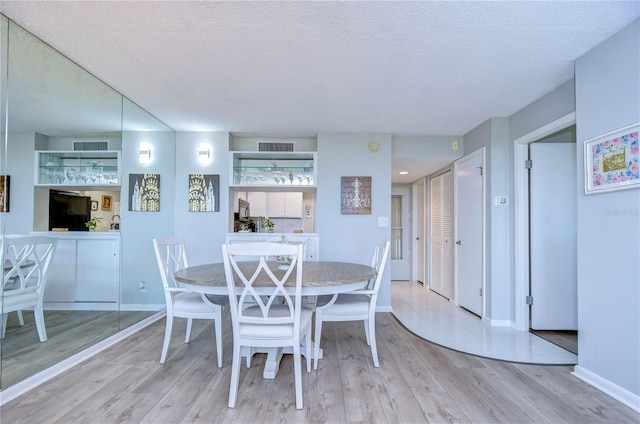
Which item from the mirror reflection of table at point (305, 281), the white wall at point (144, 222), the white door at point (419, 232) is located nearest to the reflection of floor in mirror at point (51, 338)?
the white wall at point (144, 222)

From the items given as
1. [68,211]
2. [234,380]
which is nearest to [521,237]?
[234,380]

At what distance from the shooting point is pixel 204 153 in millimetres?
4109

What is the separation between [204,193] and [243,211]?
880 millimetres

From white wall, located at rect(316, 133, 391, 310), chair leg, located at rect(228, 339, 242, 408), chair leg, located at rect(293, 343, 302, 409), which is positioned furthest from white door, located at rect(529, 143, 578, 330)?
chair leg, located at rect(228, 339, 242, 408)

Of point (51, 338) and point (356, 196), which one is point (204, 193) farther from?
point (51, 338)

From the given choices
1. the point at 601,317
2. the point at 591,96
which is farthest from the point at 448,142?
the point at 601,317

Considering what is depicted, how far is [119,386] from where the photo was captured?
208 centimetres

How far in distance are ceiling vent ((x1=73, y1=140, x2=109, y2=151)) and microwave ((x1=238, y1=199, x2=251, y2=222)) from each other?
185 cm

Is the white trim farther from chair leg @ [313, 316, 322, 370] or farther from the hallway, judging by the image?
the hallway

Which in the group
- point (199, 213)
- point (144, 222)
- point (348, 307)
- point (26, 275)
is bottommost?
point (348, 307)

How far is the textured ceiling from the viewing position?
5.90 ft

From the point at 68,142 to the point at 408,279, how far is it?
5.79m

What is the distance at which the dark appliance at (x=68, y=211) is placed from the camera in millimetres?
2699

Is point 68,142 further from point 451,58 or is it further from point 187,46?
point 451,58
